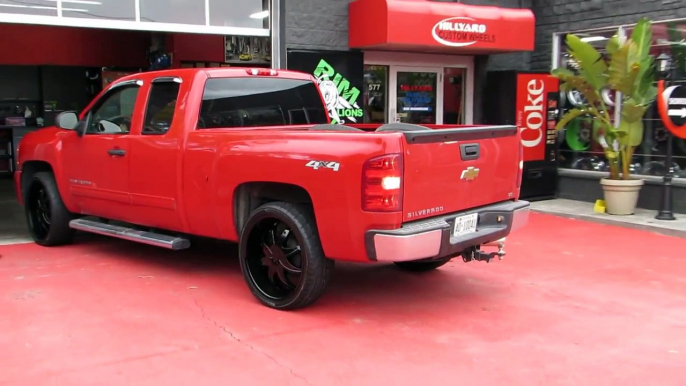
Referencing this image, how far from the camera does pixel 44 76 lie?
16.3 metres

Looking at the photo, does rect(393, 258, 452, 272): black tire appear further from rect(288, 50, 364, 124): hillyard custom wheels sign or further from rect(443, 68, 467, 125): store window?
rect(443, 68, 467, 125): store window

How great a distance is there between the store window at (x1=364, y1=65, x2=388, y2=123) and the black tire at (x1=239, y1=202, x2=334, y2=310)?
253 inches

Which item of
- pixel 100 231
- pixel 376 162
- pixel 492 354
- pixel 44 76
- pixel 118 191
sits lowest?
pixel 492 354

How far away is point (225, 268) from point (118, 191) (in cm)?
133

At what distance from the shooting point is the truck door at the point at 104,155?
6.58 meters

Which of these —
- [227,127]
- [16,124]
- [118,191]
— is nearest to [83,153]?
[118,191]

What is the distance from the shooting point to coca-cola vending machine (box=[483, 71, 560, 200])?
11.5 meters

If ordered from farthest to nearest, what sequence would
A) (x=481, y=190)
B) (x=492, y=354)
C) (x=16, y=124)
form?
(x=16, y=124) → (x=481, y=190) → (x=492, y=354)

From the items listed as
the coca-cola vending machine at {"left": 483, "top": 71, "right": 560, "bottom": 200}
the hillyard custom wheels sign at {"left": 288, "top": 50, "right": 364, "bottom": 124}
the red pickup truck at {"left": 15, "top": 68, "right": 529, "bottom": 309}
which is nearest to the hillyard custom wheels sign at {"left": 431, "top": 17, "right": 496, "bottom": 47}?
the coca-cola vending machine at {"left": 483, "top": 71, "right": 560, "bottom": 200}

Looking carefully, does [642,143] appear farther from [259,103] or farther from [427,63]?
[259,103]

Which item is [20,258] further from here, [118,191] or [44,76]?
[44,76]

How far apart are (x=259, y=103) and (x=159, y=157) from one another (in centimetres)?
113

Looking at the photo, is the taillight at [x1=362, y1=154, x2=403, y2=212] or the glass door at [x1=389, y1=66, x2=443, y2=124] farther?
the glass door at [x1=389, y1=66, x2=443, y2=124]

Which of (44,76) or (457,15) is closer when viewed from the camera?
(457,15)
